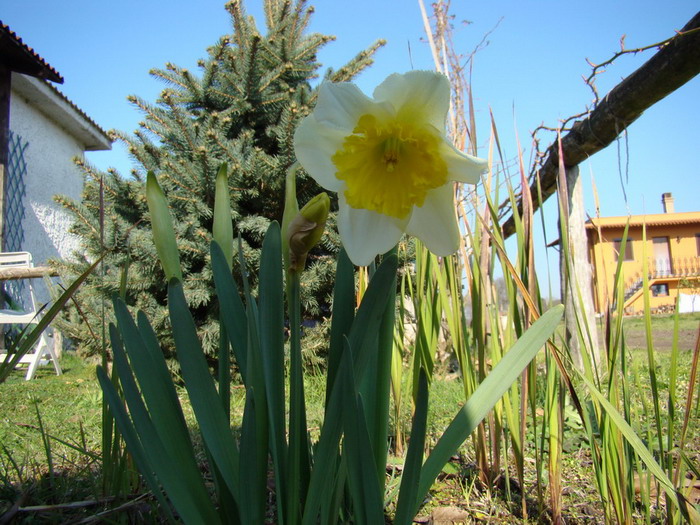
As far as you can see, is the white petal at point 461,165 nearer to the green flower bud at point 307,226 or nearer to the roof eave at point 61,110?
the green flower bud at point 307,226

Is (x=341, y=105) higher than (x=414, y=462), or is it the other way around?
(x=341, y=105)

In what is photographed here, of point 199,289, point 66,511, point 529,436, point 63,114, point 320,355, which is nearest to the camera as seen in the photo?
point 66,511

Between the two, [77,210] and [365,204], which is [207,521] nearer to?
[365,204]

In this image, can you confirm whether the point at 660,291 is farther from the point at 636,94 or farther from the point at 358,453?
the point at 358,453

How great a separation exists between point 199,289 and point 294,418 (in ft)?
8.34

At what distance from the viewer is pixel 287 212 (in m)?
0.66

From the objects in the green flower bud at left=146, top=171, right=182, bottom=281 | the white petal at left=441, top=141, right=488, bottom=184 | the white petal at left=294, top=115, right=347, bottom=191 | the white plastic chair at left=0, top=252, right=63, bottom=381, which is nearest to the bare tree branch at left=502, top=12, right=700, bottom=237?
the white petal at left=441, top=141, right=488, bottom=184

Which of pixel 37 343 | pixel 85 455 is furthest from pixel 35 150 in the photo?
pixel 85 455

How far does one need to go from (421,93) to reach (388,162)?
11 centimetres

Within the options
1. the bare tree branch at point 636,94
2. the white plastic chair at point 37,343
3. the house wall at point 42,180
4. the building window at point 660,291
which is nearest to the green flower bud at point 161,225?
the bare tree branch at point 636,94

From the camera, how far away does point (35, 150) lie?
6.70m

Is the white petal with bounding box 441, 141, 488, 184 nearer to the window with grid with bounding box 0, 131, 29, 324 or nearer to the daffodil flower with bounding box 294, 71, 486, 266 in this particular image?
the daffodil flower with bounding box 294, 71, 486, 266

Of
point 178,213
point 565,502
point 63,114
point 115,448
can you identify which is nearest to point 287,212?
point 115,448

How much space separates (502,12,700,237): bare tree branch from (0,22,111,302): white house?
5.01 m
